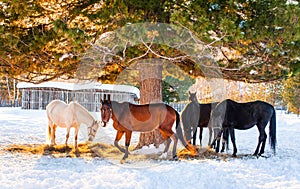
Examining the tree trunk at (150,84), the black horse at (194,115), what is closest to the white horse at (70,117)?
the tree trunk at (150,84)

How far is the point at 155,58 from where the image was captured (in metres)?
6.24

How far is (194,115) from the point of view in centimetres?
674

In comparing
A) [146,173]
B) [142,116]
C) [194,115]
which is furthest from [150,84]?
[146,173]

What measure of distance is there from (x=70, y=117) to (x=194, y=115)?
263cm

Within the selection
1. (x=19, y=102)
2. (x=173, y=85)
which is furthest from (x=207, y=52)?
(x=19, y=102)

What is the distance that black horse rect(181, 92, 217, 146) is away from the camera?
656 centimetres

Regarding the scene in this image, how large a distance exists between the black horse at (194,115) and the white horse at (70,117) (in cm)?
205

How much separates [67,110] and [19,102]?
33.8 metres

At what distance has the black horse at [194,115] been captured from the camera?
6559 millimetres

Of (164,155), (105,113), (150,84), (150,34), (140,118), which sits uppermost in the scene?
(150,34)

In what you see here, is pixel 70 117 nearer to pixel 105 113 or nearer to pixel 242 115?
pixel 105 113

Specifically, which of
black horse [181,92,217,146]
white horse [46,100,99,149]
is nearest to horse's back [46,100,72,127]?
white horse [46,100,99,149]

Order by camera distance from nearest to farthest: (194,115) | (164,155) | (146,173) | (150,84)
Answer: (146,173), (164,155), (194,115), (150,84)

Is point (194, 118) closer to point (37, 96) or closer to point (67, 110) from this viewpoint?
point (67, 110)
